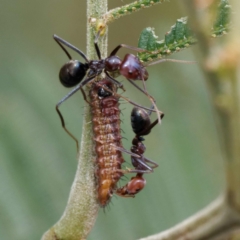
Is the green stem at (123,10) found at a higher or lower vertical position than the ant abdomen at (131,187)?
higher

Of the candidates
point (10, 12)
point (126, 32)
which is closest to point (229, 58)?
point (126, 32)

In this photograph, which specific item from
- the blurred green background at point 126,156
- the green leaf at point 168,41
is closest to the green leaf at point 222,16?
the green leaf at point 168,41

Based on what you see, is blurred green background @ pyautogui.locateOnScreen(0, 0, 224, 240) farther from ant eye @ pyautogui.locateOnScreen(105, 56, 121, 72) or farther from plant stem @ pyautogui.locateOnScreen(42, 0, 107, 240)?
plant stem @ pyautogui.locateOnScreen(42, 0, 107, 240)

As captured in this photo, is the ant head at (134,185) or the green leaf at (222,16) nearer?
the green leaf at (222,16)

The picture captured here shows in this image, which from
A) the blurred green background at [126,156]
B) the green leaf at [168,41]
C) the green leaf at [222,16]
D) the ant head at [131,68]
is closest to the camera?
the green leaf at [222,16]

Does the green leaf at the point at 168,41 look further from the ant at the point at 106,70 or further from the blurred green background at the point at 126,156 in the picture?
the blurred green background at the point at 126,156

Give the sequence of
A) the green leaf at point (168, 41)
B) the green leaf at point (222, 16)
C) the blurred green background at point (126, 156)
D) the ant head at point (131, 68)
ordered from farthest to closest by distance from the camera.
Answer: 1. the blurred green background at point (126, 156)
2. the ant head at point (131, 68)
3. the green leaf at point (168, 41)
4. the green leaf at point (222, 16)

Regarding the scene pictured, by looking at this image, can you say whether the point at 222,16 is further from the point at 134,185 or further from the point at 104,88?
the point at 134,185
